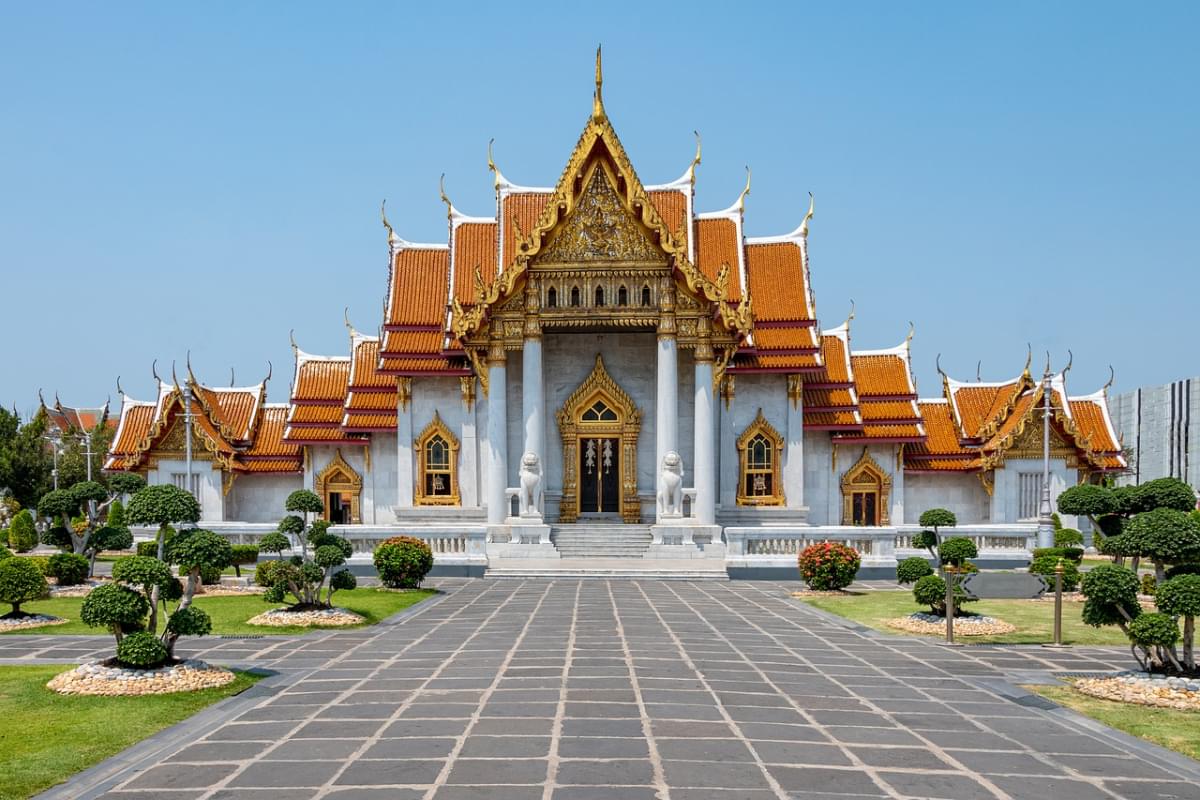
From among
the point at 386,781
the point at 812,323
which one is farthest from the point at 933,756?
the point at 812,323

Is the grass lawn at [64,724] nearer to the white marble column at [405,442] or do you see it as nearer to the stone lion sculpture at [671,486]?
the stone lion sculpture at [671,486]

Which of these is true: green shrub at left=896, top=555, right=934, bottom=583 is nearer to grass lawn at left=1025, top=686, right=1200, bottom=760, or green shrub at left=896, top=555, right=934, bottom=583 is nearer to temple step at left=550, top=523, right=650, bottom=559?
grass lawn at left=1025, top=686, right=1200, bottom=760

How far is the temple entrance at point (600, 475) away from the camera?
105 ft

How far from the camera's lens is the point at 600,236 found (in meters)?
29.8

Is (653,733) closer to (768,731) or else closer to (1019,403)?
(768,731)

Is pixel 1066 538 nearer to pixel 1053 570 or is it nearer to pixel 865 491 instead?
pixel 865 491

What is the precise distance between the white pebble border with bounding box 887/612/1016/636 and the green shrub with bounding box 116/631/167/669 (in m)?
11.0

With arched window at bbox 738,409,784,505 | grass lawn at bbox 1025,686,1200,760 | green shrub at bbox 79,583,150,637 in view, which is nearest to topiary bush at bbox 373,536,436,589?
green shrub at bbox 79,583,150,637

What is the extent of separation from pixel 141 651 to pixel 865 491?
2696cm

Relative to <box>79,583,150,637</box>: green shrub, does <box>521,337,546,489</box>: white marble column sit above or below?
above

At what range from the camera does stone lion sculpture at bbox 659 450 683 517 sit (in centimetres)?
2788

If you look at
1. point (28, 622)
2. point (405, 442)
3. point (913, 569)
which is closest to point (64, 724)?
point (28, 622)

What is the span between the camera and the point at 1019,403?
3531 centimetres

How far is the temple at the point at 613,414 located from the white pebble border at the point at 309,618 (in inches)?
389
